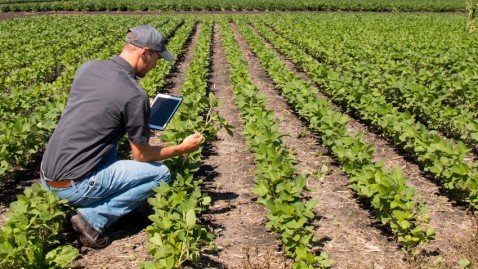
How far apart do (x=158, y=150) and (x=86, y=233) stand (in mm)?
901

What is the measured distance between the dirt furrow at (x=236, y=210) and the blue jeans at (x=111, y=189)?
83cm

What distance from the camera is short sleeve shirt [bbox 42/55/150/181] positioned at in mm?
3488

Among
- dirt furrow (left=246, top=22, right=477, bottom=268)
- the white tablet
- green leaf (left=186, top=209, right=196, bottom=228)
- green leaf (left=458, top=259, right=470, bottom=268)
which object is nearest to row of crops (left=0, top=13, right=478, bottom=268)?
green leaf (left=186, top=209, right=196, bottom=228)

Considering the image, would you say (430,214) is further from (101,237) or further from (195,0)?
(195,0)

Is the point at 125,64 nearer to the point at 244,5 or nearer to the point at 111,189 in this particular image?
the point at 111,189

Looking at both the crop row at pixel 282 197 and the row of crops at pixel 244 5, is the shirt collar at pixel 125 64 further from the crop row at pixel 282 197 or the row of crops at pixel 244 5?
the row of crops at pixel 244 5

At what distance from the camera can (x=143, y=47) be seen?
3.64 meters

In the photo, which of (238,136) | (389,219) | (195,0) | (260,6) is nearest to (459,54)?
(238,136)

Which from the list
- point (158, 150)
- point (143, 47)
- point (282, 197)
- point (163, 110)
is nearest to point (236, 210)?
point (282, 197)

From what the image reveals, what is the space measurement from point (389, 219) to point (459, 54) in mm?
8630

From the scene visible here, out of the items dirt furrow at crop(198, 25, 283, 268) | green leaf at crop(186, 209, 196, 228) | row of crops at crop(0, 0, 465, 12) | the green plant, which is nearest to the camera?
the green plant

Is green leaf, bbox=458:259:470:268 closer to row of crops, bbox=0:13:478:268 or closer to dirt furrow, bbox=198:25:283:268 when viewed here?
row of crops, bbox=0:13:478:268

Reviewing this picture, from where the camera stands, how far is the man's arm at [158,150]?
3712 millimetres

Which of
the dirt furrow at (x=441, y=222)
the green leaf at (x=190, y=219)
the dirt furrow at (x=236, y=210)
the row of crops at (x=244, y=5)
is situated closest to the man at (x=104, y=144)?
the green leaf at (x=190, y=219)
